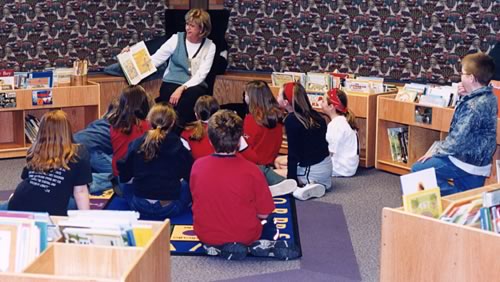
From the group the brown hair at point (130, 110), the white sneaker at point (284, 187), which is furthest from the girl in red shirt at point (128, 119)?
the white sneaker at point (284, 187)

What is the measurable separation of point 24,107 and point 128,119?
1920 mm

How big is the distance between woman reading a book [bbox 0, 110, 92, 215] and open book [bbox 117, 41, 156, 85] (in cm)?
393

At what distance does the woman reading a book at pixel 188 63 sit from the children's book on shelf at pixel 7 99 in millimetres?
1454

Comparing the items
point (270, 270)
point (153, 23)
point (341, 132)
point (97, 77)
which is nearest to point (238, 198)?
point (270, 270)

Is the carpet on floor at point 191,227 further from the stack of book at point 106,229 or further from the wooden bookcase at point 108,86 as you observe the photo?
the wooden bookcase at point 108,86

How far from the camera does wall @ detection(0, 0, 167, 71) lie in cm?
914

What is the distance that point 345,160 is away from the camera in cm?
775

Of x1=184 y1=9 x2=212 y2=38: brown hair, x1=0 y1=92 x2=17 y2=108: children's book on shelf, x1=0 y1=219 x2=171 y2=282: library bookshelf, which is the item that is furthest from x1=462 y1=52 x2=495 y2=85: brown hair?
x1=0 y1=92 x2=17 y2=108: children's book on shelf

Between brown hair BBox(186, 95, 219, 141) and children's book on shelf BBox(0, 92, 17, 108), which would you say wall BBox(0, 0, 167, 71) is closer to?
children's book on shelf BBox(0, 92, 17, 108)

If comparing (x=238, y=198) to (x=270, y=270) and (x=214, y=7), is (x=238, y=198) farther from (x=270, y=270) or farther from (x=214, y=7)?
(x=214, y=7)

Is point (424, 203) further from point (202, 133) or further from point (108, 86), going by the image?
point (108, 86)

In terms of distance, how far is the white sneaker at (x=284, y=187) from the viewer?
23.1 ft

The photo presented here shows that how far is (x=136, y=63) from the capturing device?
29.1 feet

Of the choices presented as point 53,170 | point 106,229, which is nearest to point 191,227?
point 53,170
